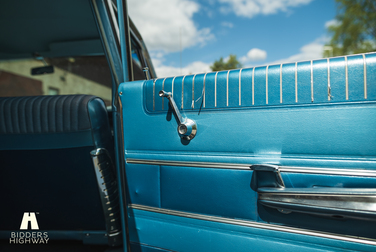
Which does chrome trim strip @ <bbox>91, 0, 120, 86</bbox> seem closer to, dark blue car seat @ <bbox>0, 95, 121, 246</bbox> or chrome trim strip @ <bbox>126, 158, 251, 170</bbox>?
dark blue car seat @ <bbox>0, 95, 121, 246</bbox>

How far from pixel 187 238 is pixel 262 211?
374mm

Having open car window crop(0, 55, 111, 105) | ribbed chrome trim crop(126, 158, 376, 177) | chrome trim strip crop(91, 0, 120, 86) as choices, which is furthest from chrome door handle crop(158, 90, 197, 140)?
open car window crop(0, 55, 111, 105)

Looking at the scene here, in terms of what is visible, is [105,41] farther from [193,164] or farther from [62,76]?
[62,76]

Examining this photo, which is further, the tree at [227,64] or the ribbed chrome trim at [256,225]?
the tree at [227,64]

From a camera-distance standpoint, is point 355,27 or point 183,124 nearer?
point 183,124

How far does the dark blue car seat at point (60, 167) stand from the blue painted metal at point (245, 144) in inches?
9.2

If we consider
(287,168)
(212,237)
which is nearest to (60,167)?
(212,237)

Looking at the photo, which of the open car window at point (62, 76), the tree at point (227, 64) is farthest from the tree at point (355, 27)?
the open car window at point (62, 76)

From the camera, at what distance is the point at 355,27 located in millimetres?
17750

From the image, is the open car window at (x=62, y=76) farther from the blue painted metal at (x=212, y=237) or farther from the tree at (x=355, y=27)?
the tree at (x=355, y=27)

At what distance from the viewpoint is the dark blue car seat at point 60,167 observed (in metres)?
1.36

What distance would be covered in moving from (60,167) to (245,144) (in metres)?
1.08

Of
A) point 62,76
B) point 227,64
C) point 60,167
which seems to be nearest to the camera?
point 60,167

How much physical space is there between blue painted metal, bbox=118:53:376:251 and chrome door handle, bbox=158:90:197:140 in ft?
0.10
